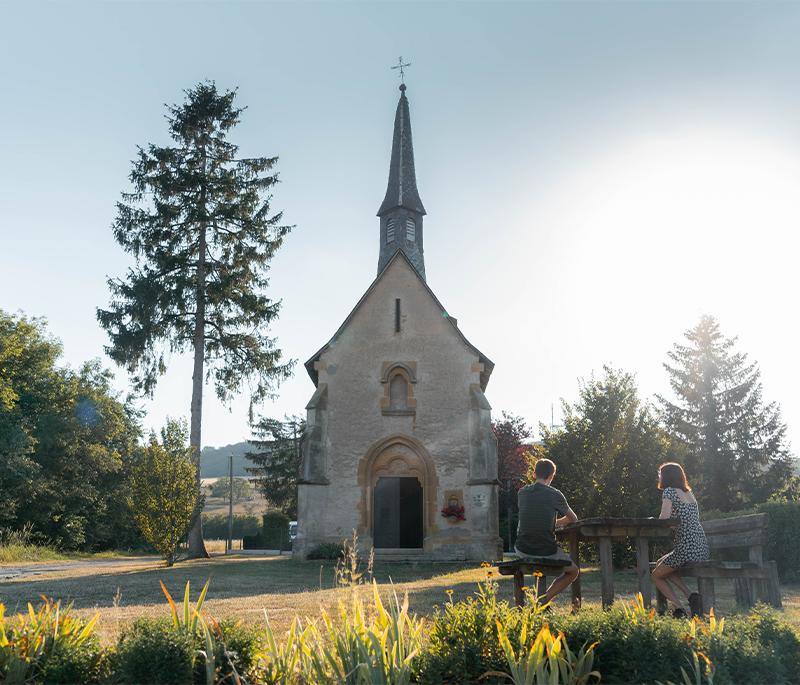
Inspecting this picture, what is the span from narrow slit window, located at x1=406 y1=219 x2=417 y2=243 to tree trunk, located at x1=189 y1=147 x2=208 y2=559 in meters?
8.53

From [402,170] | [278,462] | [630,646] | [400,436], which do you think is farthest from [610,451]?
[278,462]

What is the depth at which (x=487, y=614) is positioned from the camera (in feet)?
16.2

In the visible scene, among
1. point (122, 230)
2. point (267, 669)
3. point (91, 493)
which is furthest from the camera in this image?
point (91, 493)

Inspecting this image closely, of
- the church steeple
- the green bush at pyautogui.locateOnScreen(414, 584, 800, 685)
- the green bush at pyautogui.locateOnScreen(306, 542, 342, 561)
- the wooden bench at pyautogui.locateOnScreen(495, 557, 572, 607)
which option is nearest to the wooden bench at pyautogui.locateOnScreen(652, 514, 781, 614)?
the wooden bench at pyautogui.locateOnScreen(495, 557, 572, 607)

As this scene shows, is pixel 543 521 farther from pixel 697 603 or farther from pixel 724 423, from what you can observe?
pixel 724 423

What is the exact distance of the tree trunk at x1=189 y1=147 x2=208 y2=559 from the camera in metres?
25.0

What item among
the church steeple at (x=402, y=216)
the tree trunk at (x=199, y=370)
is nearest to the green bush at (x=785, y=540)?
the church steeple at (x=402, y=216)

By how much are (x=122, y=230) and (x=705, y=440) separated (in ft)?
113

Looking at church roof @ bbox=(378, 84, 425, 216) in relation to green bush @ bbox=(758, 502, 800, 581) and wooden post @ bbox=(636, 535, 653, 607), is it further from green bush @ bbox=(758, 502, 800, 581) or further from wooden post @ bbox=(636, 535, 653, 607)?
wooden post @ bbox=(636, 535, 653, 607)

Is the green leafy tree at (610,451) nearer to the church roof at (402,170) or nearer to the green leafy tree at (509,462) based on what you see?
the church roof at (402,170)

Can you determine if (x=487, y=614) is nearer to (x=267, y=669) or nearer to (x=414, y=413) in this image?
(x=267, y=669)

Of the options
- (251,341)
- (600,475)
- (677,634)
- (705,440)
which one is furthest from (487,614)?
(705,440)

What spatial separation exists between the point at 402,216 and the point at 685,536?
23.4 meters

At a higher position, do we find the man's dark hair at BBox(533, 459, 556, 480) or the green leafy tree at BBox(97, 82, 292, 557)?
the green leafy tree at BBox(97, 82, 292, 557)
